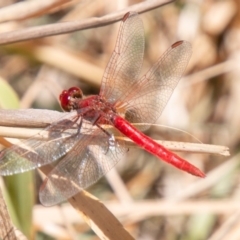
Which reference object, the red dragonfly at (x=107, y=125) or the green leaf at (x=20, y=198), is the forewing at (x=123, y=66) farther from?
the green leaf at (x=20, y=198)

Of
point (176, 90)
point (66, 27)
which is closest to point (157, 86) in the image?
point (66, 27)

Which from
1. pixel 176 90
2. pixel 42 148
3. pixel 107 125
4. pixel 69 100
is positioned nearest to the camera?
pixel 42 148

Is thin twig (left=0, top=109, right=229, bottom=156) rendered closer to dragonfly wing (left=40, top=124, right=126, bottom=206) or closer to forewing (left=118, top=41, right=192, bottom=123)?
dragonfly wing (left=40, top=124, right=126, bottom=206)

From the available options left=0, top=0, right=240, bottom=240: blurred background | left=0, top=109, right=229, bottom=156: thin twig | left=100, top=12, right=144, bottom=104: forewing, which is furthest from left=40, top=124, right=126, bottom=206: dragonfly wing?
left=0, top=0, right=240, bottom=240: blurred background

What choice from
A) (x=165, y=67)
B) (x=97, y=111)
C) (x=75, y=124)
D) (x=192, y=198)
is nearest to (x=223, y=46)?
(x=192, y=198)

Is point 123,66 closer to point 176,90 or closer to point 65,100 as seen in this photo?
point 65,100

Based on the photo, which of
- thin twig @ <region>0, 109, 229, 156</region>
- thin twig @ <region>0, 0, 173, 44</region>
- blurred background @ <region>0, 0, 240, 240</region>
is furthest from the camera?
blurred background @ <region>0, 0, 240, 240</region>
